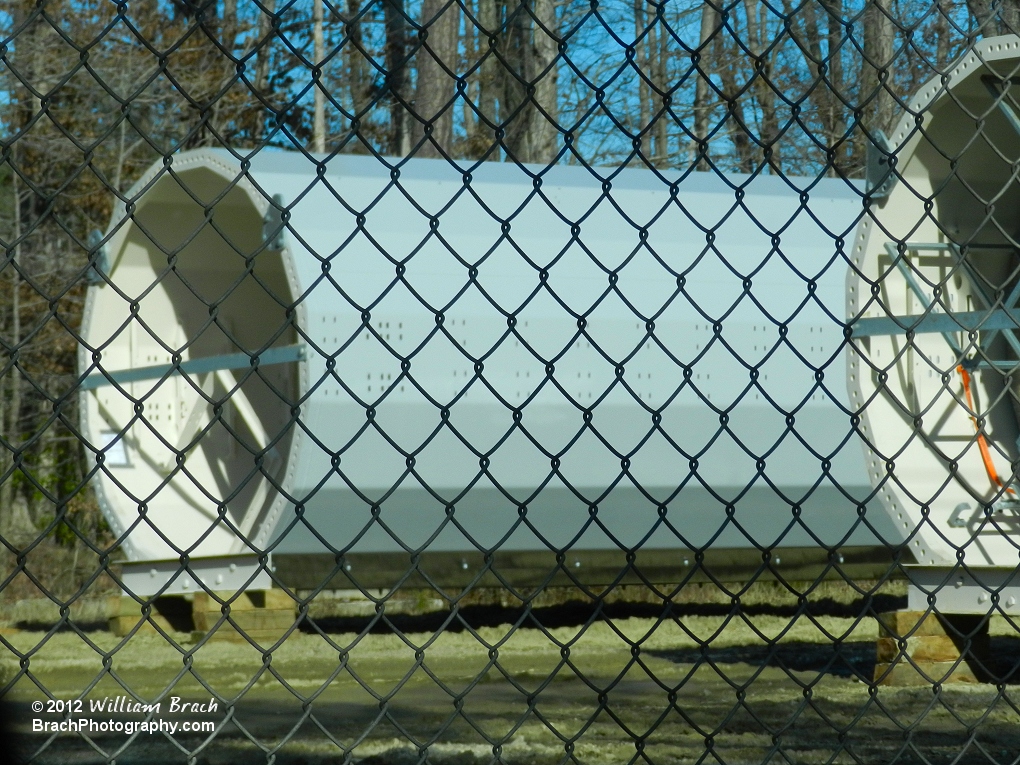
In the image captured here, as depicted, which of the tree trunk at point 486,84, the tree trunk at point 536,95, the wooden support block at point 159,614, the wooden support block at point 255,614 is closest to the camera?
the wooden support block at point 255,614

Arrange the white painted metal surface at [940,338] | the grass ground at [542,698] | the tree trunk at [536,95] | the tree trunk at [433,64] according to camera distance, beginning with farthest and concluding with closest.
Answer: the tree trunk at [433,64] < the tree trunk at [536,95] < the white painted metal surface at [940,338] < the grass ground at [542,698]

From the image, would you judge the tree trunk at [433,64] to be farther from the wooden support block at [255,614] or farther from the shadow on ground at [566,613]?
the wooden support block at [255,614]

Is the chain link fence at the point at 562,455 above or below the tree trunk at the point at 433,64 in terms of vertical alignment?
below

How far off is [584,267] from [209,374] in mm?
3454

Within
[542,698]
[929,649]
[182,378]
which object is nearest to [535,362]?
[542,698]

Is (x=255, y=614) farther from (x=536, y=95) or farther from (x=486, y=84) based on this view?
(x=486, y=84)

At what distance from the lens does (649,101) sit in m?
18.9

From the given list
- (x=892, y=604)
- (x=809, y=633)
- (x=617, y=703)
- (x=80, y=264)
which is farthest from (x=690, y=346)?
(x=80, y=264)

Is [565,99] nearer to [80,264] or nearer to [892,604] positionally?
[80,264]

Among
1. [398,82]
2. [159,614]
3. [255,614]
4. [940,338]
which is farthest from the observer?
[398,82]

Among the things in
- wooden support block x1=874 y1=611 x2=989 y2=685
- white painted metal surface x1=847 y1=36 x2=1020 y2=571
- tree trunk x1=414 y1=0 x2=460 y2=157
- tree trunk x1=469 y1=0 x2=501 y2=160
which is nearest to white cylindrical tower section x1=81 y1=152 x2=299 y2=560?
white painted metal surface x1=847 y1=36 x2=1020 y2=571

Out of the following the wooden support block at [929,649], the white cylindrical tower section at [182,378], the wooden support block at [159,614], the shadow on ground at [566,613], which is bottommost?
the shadow on ground at [566,613]

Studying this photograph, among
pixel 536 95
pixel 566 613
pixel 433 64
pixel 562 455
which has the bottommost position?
pixel 566 613

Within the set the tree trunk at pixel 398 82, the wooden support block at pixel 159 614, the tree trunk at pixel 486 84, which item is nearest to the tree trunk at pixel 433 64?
the tree trunk at pixel 486 84
